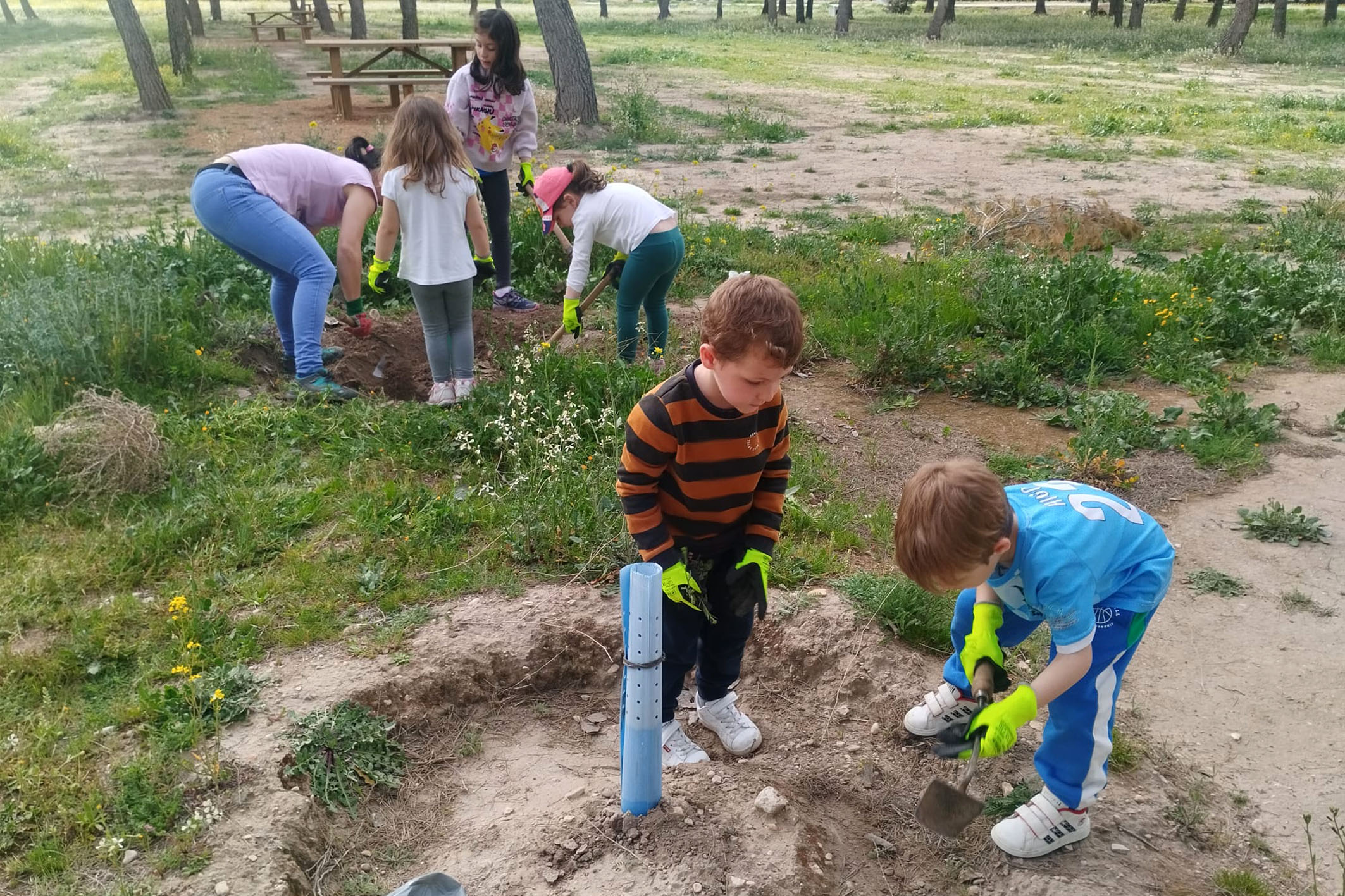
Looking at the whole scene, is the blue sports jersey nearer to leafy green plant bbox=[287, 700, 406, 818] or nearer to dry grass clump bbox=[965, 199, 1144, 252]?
leafy green plant bbox=[287, 700, 406, 818]

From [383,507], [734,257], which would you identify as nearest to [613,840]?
[383,507]

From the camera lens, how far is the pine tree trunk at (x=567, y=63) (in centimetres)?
1255

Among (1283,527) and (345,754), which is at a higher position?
(1283,527)

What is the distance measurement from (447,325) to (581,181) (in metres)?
1.02

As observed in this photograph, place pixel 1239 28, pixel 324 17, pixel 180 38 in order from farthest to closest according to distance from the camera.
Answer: pixel 324 17, pixel 1239 28, pixel 180 38

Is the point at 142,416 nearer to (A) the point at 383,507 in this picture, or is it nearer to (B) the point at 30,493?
(B) the point at 30,493

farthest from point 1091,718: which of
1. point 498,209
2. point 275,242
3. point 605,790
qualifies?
point 498,209

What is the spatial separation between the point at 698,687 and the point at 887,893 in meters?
0.82

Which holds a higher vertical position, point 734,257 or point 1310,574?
point 734,257

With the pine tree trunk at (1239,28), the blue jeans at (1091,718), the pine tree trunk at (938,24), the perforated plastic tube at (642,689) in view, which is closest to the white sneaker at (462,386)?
the perforated plastic tube at (642,689)

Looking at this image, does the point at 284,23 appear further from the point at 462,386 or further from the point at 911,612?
the point at 911,612

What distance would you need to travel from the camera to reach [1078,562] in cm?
212

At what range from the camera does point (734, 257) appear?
23.5 feet

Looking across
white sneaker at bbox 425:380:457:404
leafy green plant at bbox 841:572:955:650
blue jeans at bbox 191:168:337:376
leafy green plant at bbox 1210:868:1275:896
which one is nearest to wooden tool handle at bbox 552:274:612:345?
white sneaker at bbox 425:380:457:404
